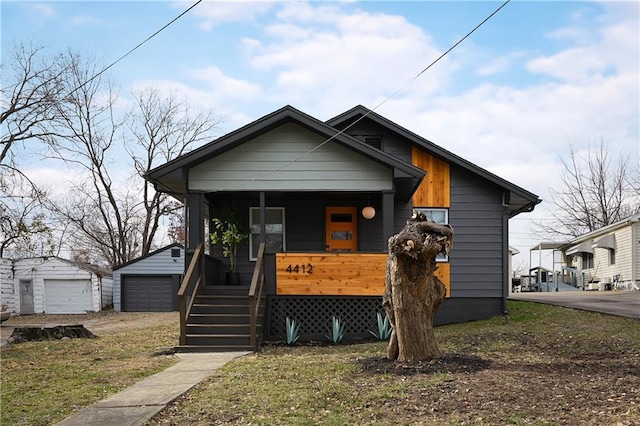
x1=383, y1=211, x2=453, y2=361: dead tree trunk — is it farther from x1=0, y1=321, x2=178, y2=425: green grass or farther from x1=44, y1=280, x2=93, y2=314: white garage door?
x1=44, y1=280, x2=93, y2=314: white garage door

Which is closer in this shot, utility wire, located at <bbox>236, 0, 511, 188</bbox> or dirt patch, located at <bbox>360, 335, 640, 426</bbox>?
dirt patch, located at <bbox>360, 335, 640, 426</bbox>

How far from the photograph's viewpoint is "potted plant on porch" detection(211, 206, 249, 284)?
13.9 meters

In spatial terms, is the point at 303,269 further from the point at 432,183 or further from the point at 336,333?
the point at 432,183

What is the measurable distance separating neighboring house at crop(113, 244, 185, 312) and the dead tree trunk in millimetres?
20249

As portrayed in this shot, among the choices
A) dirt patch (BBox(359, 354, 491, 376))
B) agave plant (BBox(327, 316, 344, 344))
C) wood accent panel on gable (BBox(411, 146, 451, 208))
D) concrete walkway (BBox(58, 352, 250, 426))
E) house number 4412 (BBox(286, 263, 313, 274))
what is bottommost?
agave plant (BBox(327, 316, 344, 344))

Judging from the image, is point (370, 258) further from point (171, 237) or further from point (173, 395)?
point (171, 237)

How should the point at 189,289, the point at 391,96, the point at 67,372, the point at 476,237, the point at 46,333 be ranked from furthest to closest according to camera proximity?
1. the point at 476,237
2. the point at 46,333
3. the point at 189,289
4. the point at 391,96
5. the point at 67,372

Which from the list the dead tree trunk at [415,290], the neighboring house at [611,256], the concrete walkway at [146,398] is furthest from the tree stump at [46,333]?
the neighboring house at [611,256]

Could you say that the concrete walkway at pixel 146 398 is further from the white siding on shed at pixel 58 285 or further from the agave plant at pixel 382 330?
the white siding on shed at pixel 58 285

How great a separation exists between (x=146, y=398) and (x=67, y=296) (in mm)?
22943

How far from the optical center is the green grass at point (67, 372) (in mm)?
6429

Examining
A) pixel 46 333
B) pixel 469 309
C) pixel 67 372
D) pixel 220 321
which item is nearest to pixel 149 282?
pixel 46 333

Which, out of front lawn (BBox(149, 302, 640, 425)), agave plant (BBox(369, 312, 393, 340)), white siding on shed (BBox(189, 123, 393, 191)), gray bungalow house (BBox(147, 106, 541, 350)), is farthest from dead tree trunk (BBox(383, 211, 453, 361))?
white siding on shed (BBox(189, 123, 393, 191))

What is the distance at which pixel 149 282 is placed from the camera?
2745cm
